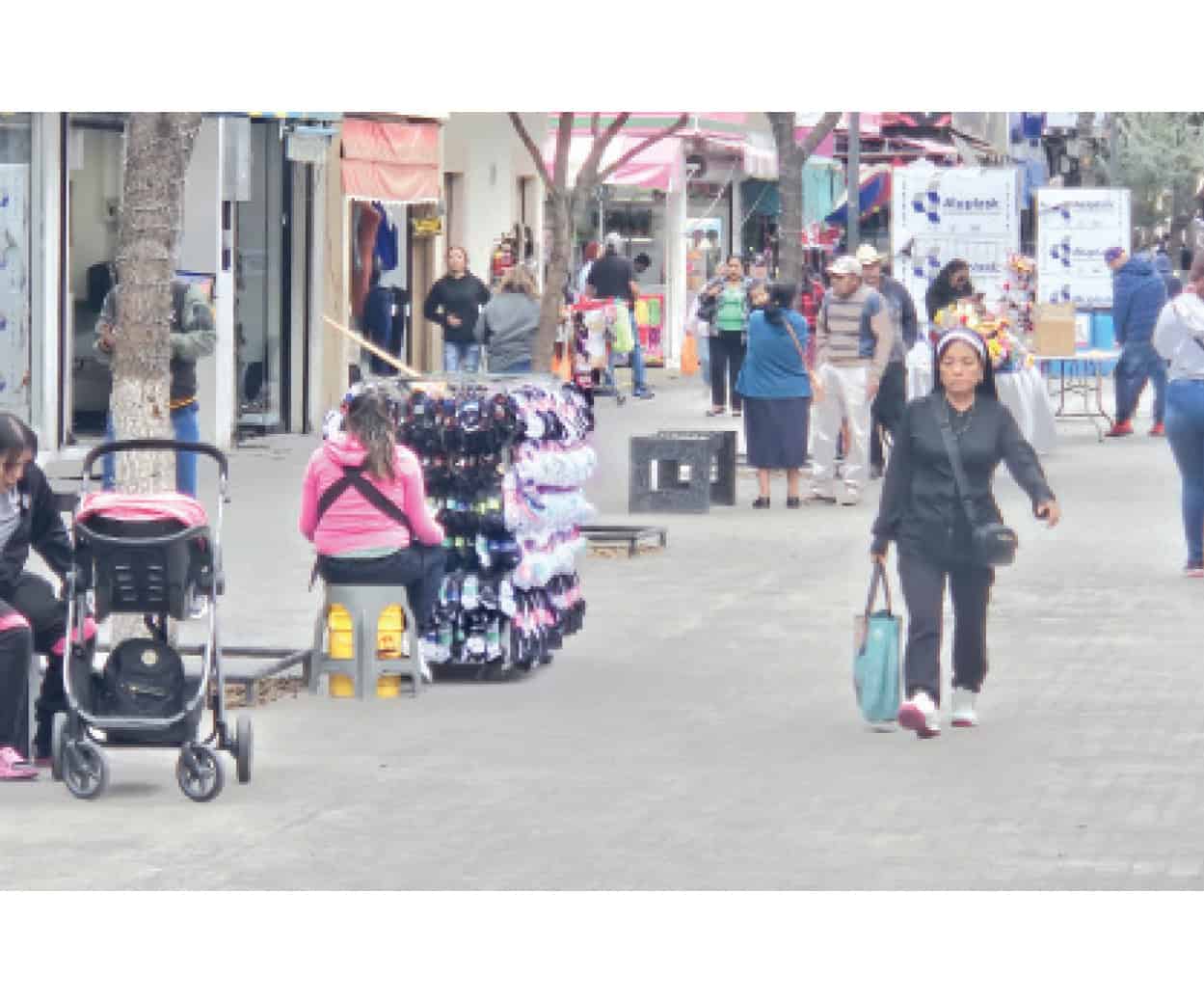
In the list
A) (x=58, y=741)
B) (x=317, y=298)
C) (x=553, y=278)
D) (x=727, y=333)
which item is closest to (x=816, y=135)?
(x=727, y=333)

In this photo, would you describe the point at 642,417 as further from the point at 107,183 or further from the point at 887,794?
the point at 887,794

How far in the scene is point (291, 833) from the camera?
882 cm

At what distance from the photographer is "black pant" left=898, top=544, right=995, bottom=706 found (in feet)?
35.7

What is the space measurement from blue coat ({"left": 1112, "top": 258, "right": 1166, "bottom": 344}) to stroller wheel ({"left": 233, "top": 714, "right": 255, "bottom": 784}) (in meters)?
18.4

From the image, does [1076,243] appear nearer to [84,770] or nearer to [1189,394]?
[1189,394]

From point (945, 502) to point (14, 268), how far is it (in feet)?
42.8

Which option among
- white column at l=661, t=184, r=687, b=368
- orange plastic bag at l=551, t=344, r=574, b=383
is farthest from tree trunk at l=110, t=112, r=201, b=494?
white column at l=661, t=184, r=687, b=368

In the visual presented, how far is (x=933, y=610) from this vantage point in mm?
10875

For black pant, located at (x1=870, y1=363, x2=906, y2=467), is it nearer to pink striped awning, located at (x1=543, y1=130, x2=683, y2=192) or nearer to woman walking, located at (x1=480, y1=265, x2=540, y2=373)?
woman walking, located at (x1=480, y1=265, x2=540, y2=373)

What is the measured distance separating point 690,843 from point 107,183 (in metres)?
16.4

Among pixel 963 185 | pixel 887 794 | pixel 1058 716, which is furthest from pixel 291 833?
pixel 963 185

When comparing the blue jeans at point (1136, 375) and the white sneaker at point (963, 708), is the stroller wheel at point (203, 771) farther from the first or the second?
the blue jeans at point (1136, 375)

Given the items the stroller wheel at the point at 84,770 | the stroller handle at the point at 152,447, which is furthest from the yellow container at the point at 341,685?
the stroller wheel at the point at 84,770

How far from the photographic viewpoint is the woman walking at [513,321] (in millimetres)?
20734
